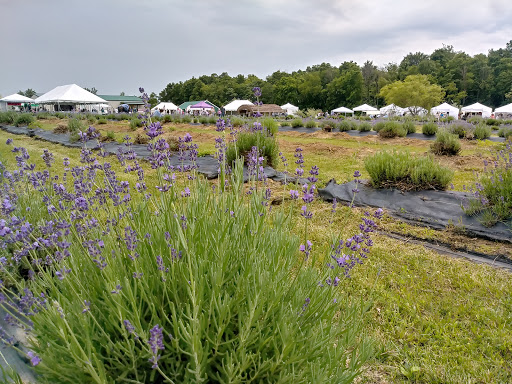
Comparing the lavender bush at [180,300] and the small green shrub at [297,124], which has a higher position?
the small green shrub at [297,124]

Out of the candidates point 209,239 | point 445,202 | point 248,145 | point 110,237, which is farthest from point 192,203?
point 248,145

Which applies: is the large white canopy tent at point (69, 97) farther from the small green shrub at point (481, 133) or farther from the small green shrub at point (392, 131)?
the small green shrub at point (481, 133)

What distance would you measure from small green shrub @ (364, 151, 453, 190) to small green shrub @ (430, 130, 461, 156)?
513cm

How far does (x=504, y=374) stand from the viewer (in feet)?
6.45

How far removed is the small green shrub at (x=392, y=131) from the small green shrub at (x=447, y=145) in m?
4.52

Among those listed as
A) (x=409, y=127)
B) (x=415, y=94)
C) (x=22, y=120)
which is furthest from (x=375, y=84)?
(x=22, y=120)

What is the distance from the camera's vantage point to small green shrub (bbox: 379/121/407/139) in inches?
576

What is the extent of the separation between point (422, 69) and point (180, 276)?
2959 inches

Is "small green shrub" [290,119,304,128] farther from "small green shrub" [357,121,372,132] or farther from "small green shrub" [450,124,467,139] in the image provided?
"small green shrub" [450,124,467,139]

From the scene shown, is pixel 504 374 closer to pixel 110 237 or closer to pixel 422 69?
pixel 110 237

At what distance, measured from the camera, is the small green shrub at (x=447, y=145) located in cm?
984

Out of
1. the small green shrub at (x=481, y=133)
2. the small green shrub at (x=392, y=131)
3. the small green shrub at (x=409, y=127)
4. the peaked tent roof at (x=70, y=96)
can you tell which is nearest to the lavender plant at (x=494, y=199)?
the small green shrub at (x=392, y=131)

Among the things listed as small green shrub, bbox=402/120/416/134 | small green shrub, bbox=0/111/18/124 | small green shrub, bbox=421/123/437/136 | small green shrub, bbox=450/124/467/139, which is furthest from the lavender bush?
small green shrub, bbox=0/111/18/124

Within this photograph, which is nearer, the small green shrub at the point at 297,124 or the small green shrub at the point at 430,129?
the small green shrub at the point at 430,129
